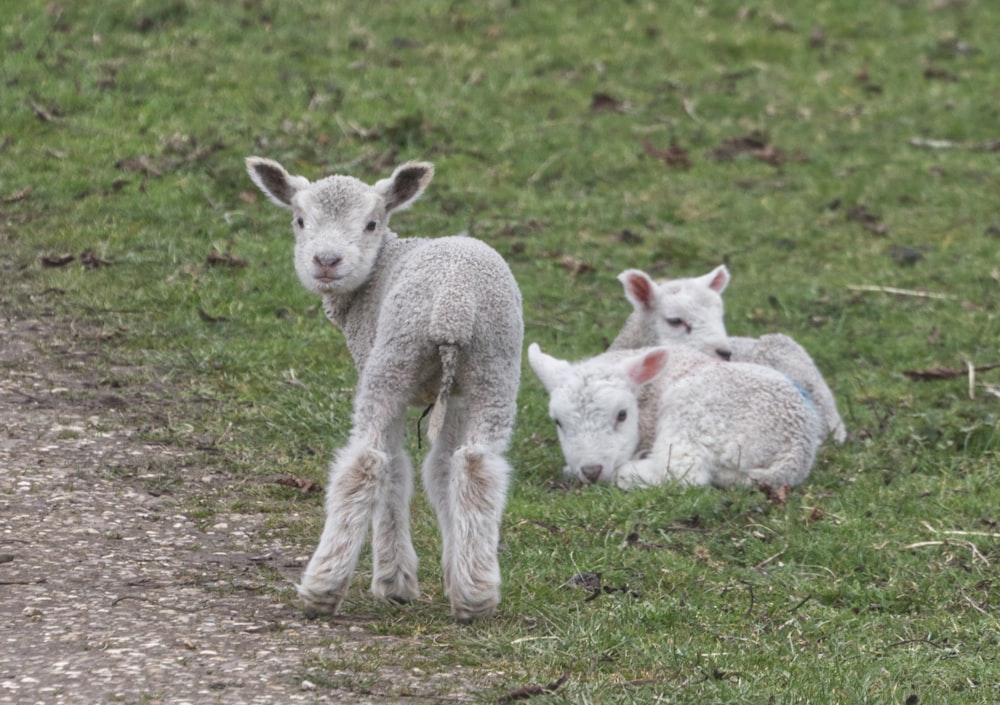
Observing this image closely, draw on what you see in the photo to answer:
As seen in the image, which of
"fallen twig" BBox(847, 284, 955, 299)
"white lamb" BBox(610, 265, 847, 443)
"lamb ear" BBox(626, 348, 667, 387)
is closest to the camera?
"lamb ear" BBox(626, 348, 667, 387)

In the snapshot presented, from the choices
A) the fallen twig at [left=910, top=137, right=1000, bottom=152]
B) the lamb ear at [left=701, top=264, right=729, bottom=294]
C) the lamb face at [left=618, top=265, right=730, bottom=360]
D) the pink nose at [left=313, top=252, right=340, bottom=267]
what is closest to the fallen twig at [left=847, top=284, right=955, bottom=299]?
the lamb ear at [left=701, top=264, right=729, bottom=294]

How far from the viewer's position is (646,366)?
9.11m

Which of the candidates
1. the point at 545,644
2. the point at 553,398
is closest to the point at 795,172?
the point at 553,398

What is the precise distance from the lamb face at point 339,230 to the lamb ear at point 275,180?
1.7 inches

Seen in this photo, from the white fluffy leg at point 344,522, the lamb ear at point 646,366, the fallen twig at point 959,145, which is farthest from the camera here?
the fallen twig at point 959,145

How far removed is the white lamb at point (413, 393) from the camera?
18.7 ft

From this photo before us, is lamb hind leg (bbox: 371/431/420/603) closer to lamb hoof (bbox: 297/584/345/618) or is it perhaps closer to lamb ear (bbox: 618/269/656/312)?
lamb hoof (bbox: 297/584/345/618)

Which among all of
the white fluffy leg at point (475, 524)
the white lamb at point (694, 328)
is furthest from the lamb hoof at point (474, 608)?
the white lamb at point (694, 328)

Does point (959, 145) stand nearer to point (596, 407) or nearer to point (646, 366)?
point (646, 366)

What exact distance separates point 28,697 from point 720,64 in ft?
43.0

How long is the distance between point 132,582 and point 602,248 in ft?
23.7

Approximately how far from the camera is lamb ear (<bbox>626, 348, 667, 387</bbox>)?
9047 millimetres

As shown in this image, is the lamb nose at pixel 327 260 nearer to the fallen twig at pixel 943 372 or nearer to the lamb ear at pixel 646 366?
the lamb ear at pixel 646 366

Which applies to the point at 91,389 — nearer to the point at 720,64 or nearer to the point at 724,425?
the point at 724,425
